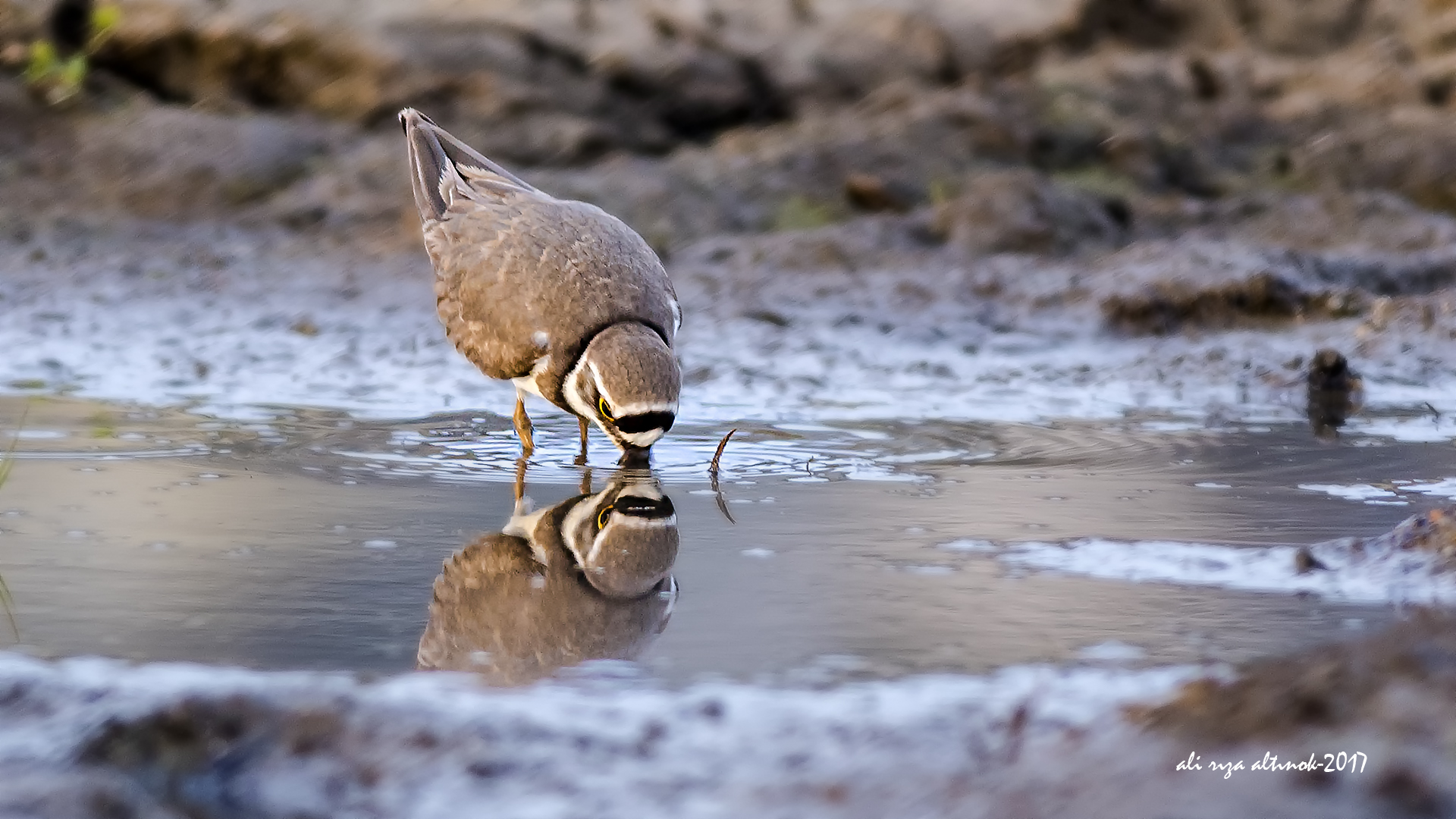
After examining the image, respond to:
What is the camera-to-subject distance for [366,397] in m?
7.08

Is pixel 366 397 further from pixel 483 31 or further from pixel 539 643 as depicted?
pixel 483 31

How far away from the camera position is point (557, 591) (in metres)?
4.01

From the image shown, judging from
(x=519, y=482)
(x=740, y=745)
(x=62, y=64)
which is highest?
(x=62, y=64)

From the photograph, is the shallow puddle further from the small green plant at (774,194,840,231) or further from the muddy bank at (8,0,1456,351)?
the small green plant at (774,194,840,231)

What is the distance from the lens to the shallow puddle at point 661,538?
356 centimetres

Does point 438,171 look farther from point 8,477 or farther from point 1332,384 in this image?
point 1332,384

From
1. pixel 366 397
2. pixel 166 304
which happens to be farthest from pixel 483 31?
pixel 366 397

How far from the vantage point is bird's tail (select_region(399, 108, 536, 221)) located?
7.21 meters

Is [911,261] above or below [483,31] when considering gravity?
below

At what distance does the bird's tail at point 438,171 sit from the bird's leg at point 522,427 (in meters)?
1.14

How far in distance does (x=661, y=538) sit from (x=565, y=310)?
1.68 meters

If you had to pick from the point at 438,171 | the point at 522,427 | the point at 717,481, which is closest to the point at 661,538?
the point at 717,481

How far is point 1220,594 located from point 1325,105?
28.4 feet

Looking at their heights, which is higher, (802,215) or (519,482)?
(802,215)
